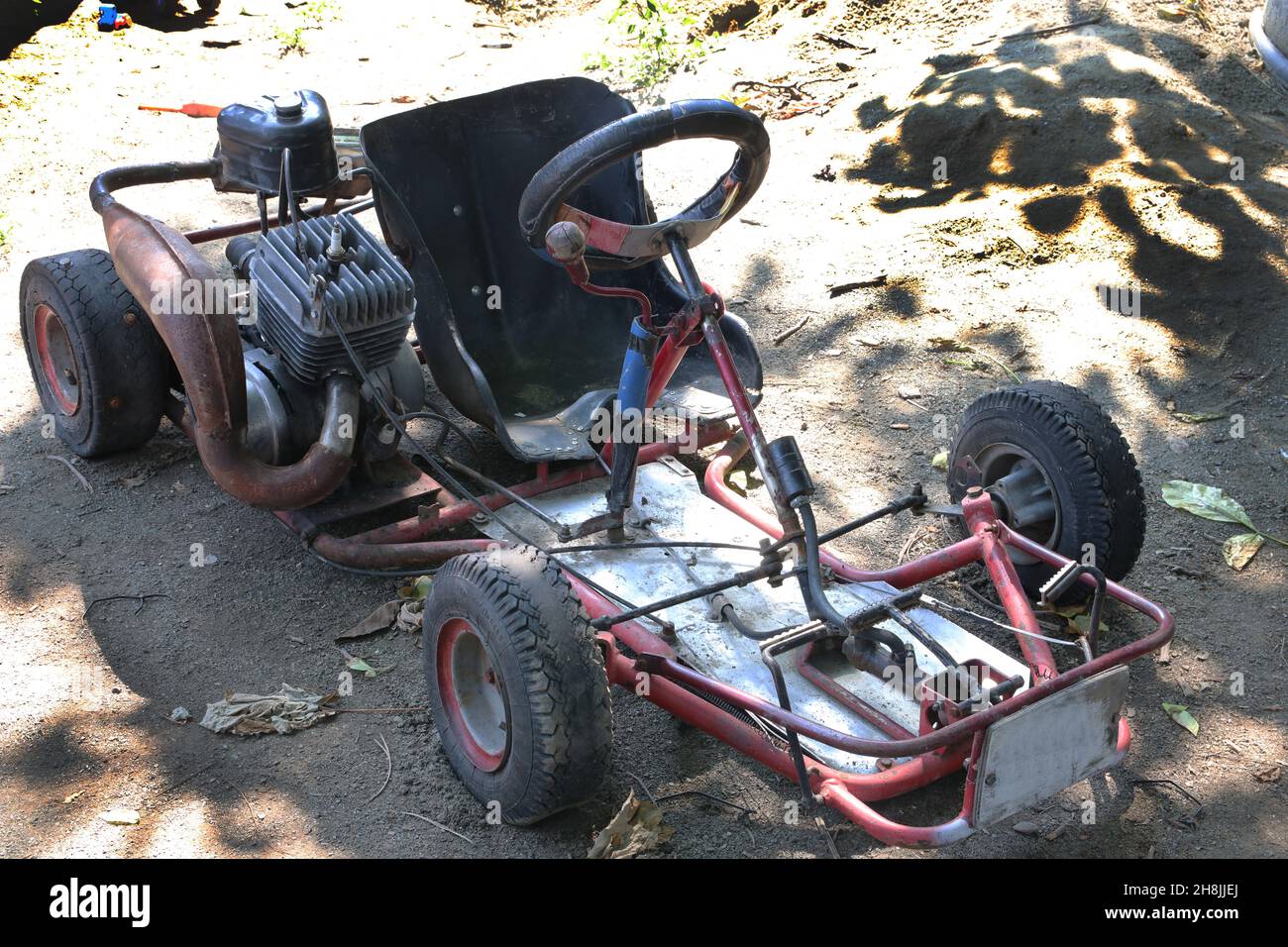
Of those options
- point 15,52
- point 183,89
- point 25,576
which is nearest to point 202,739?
point 25,576

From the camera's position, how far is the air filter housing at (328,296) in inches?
140

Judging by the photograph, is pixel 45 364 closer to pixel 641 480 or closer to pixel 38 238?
pixel 38 238

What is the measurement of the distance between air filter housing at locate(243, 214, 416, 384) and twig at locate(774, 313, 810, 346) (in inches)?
78.9

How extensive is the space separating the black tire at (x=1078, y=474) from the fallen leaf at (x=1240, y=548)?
0.67 m

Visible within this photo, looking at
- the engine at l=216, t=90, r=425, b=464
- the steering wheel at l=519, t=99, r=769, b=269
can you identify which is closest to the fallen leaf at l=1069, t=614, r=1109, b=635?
the steering wheel at l=519, t=99, r=769, b=269

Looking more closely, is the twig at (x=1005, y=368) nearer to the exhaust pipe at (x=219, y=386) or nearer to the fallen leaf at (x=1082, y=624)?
the fallen leaf at (x=1082, y=624)

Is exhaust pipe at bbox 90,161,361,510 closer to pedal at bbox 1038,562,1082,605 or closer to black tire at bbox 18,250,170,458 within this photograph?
black tire at bbox 18,250,170,458

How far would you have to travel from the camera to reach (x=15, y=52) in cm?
771

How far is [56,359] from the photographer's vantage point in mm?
4477

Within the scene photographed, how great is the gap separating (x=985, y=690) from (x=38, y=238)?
4871 millimetres

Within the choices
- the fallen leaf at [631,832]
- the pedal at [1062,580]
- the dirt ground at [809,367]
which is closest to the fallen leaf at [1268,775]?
the dirt ground at [809,367]

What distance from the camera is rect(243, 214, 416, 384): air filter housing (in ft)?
11.7

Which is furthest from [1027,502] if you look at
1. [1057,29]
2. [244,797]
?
[1057,29]

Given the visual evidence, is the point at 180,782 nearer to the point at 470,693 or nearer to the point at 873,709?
the point at 470,693
